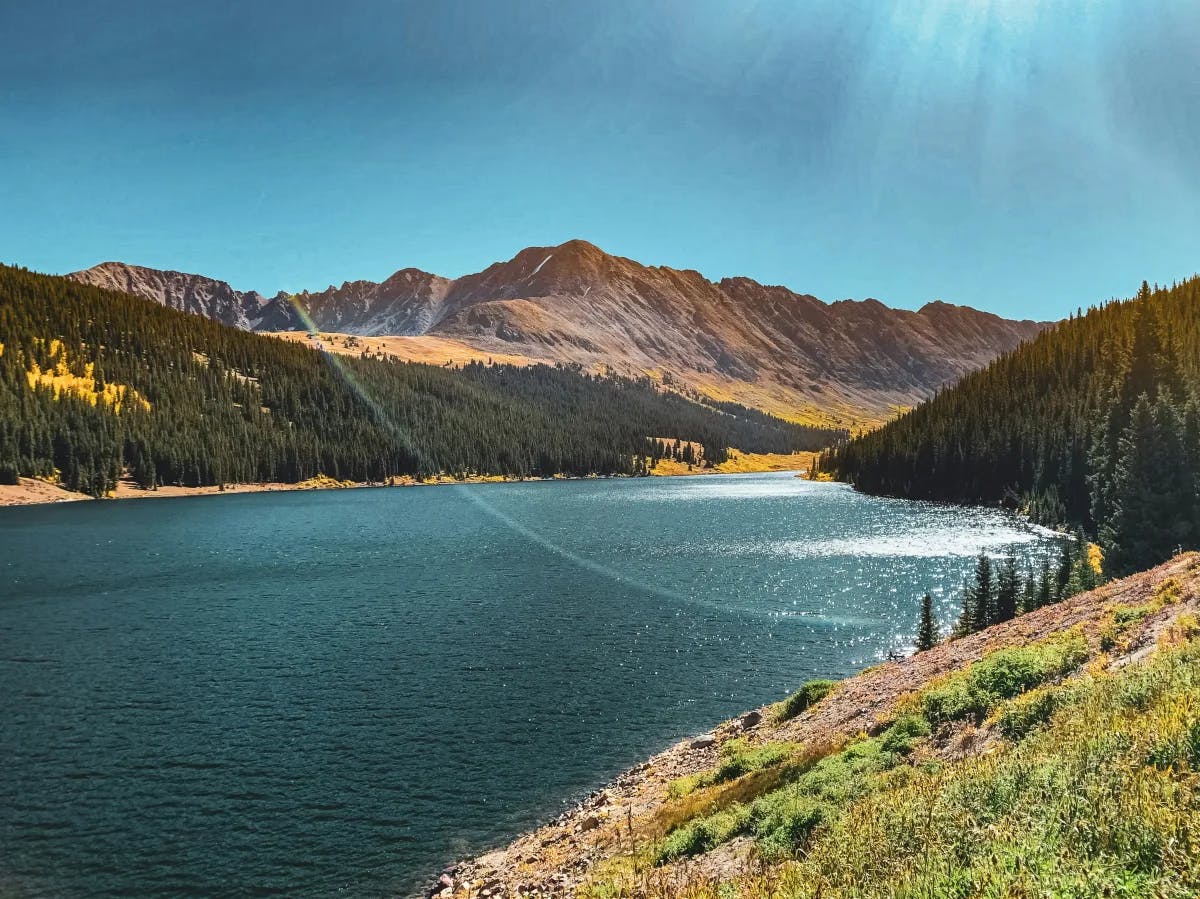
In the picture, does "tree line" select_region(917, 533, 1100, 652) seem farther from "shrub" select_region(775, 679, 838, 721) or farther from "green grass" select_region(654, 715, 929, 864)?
"green grass" select_region(654, 715, 929, 864)

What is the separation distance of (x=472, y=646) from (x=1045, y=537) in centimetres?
9352

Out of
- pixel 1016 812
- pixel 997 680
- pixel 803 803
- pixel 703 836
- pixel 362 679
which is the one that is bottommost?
pixel 362 679

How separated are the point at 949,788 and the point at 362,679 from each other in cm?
3569

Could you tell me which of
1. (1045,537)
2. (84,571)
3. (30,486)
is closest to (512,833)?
(84,571)

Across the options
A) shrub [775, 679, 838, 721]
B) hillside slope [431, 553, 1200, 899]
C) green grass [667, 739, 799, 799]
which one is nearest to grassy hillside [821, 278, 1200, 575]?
hillside slope [431, 553, 1200, 899]

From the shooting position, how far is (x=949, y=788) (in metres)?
12.6

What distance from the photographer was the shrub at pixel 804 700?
30875 mm

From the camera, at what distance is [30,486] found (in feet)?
525

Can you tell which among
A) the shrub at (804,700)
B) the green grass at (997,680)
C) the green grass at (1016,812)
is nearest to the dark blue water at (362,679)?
the shrub at (804,700)

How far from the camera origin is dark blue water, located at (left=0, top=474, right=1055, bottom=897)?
80.3ft

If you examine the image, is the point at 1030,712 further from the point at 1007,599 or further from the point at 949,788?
the point at 1007,599

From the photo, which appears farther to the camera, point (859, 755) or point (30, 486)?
point (30, 486)

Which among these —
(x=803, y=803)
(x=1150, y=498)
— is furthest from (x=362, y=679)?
(x=1150, y=498)

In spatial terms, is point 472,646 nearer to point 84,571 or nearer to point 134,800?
point 134,800
